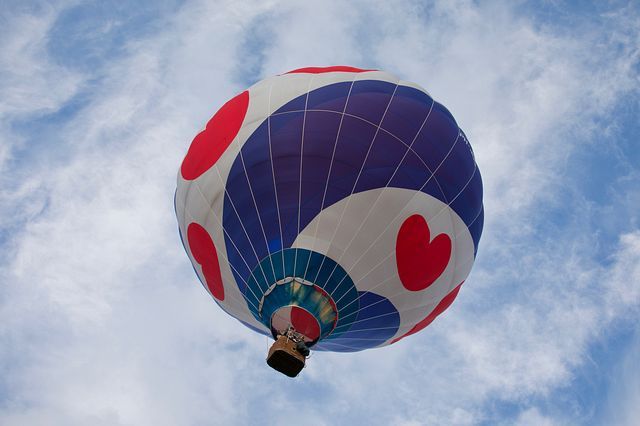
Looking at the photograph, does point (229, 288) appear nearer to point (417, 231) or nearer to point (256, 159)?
point (256, 159)

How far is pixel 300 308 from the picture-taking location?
11.5 m

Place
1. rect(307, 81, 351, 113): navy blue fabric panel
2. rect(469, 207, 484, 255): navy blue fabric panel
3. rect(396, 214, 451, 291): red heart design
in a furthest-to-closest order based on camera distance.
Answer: rect(469, 207, 484, 255): navy blue fabric panel < rect(307, 81, 351, 113): navy blue fabric panel < rect(396, 214, 451, 291): red heart design

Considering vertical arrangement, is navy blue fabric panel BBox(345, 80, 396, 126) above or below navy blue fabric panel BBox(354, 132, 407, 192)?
above

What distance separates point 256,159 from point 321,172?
117 centimetres

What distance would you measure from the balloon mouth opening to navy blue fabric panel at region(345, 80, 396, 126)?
305cm

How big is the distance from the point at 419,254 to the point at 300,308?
7.39 feet

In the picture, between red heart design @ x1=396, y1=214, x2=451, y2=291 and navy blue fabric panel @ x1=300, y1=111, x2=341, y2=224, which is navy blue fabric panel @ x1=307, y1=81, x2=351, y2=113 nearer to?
navy blue fabric panel @ x1=300, y1=111, x2=341, y2=224

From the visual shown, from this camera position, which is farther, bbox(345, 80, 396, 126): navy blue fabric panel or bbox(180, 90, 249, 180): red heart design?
bbox(180, 90, 249, 180): red heart design

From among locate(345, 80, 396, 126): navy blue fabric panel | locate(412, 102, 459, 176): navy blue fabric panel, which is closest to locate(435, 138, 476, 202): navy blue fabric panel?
locate(412, 102, 459, 176): navy blue fabric panel

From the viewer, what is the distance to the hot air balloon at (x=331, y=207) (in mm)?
11500

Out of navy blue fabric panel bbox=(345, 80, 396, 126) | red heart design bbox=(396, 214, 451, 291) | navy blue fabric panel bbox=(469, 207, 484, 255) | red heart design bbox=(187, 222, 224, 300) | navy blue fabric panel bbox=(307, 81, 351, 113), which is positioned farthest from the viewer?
navy blue fabric panel bbox=(469, 207, 484, 255)

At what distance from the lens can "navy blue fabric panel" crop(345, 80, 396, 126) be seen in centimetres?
1205

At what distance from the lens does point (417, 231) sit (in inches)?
467

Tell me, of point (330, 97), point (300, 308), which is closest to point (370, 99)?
point (330, 97)
